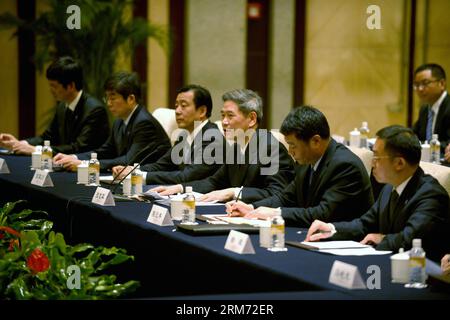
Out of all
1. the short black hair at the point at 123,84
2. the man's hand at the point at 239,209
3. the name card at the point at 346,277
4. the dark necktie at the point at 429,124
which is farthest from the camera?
the dark necktie at the point at 429,124

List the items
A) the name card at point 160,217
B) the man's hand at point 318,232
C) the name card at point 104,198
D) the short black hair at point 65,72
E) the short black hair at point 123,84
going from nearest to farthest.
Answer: the man's hand at point 318,232, the name card at point 160,217, the name card at point 104,198, the short black hair at point 123,84, the short black hair at point 65,72

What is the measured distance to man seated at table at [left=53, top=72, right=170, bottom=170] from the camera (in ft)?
19.3

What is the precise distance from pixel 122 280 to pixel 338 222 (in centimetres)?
102

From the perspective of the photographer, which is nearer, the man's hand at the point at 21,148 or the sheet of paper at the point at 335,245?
the sheet of paper at the point at 335,245

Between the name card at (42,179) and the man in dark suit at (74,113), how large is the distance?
1.29m

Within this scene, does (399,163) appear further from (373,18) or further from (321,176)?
(373,18)

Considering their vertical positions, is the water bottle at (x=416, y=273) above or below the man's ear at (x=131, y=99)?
below

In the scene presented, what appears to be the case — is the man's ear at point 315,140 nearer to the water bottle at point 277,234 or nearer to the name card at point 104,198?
the water bottle at point 277,234

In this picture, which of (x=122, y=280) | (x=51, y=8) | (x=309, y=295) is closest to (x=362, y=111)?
(x=51, y=8)

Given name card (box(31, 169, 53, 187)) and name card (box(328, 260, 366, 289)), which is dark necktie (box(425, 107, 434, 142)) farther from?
name card (box(328, 260, 366, 289))

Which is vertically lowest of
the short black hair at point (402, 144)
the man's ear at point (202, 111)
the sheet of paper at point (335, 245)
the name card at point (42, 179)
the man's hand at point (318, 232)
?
the name card at point (42, 179)

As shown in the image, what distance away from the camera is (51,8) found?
8.64m

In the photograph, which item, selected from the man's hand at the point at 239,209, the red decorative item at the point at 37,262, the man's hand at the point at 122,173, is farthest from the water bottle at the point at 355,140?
the red decorative item at the point at 37,262

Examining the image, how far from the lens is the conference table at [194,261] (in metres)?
2.68
